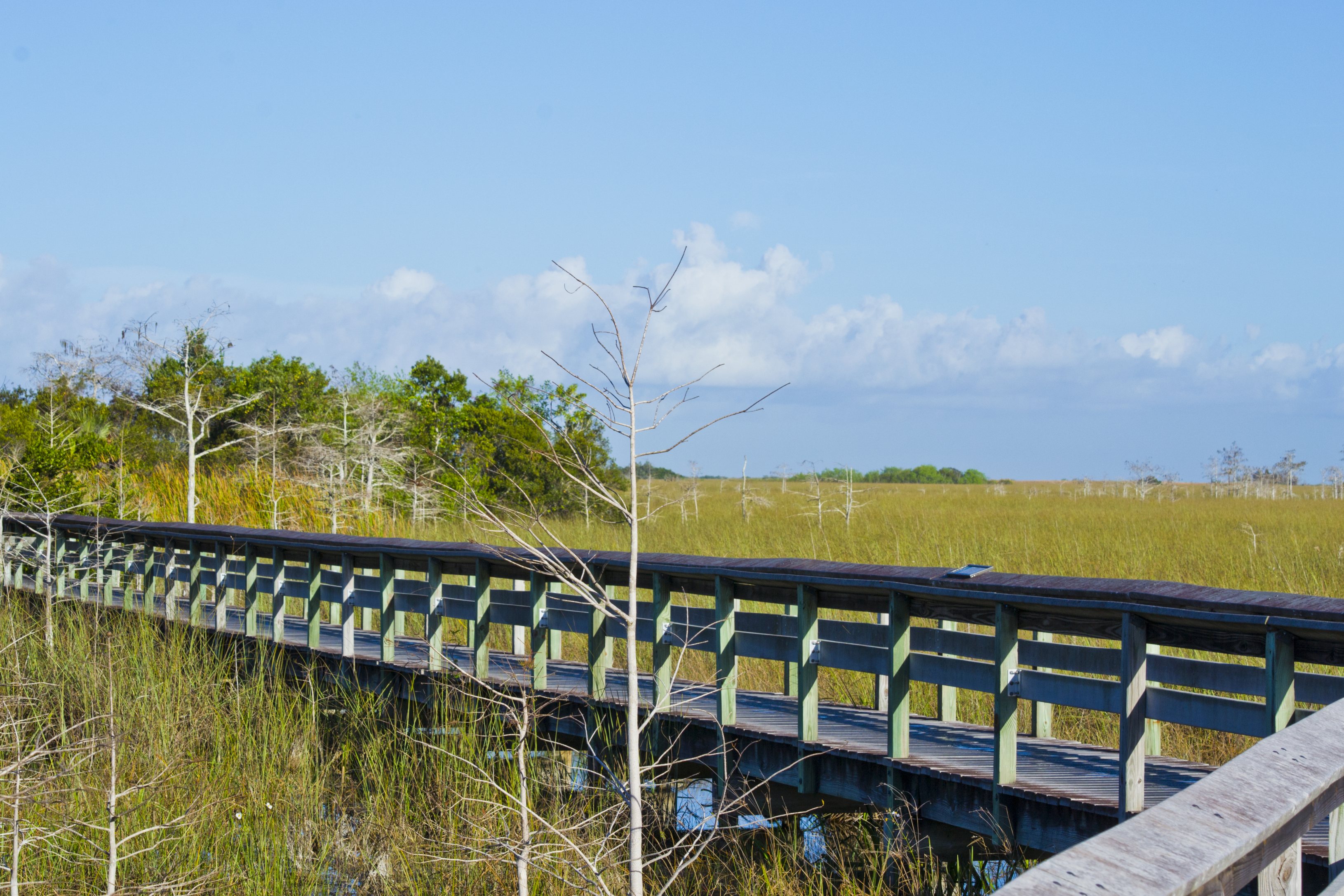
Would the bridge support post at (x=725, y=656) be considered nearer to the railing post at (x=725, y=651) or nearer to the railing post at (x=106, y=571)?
the railing post at (x=725, y=651)

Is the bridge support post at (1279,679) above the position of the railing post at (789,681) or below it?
above

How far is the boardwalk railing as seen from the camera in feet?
14.4

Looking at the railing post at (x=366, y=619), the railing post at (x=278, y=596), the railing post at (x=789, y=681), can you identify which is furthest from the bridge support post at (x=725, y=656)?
the railing post at (x=366, y=619)

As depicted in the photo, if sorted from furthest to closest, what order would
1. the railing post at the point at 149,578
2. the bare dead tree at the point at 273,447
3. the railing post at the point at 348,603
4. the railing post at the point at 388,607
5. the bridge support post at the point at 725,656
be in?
the bare dead tree at the point at 273,447 → the railing post at the point at 149,578 → the railing post at the point at 348,603 → the railing post at the point at 388,607 → the bridge support post at the point at 725,656

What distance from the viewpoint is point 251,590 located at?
11.1 metres

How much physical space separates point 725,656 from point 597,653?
1.19 m

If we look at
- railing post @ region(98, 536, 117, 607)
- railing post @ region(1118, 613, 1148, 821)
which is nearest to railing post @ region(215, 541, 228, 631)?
railing post @ region(98, 536, 117, 607)

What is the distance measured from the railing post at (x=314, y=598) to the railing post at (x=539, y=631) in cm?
293

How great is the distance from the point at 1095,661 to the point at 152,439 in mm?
26487

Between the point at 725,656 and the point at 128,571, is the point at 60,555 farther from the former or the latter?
the point at 725,656

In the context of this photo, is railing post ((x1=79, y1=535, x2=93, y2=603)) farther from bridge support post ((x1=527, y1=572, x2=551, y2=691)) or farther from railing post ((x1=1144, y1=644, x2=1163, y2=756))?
railing post ((x1=1144, y1=644, x2=1163, y2=756))

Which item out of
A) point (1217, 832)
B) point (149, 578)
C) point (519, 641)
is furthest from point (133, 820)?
point (149, 578)

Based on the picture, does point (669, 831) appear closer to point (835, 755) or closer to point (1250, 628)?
point (835, 755)

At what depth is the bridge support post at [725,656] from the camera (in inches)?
250
